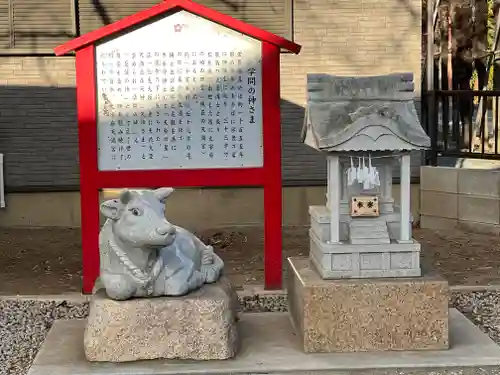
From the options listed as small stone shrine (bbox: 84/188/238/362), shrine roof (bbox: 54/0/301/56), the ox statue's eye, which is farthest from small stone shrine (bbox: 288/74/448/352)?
shrine roof (bbox: 54/0/301/56)

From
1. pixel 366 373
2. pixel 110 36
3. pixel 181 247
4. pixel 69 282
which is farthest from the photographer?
pixel 69 282

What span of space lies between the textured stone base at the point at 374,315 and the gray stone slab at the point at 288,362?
0.08m

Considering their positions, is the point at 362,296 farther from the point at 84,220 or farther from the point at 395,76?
the point at 84,220

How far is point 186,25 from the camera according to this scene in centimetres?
734

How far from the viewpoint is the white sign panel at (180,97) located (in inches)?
288

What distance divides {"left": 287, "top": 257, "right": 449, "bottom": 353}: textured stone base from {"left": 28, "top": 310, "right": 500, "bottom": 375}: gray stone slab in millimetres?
84

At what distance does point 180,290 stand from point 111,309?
48 cm

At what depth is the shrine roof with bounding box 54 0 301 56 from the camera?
23.5 ft

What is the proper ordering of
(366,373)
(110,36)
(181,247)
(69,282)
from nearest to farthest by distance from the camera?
1. (366,373)
2. (181,247)
3. (110,36)
4. (69,282)

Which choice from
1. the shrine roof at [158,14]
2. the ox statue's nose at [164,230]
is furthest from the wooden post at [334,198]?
the shrine roof at [158,14]

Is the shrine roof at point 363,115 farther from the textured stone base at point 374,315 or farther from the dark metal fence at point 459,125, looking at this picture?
the dark metal fence at point 459,125

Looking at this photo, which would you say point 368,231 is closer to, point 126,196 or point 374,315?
point 374,315

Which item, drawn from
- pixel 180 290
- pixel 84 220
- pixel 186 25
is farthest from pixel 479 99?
pixel 180 290

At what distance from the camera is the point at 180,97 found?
7.38 meters
